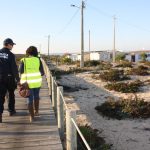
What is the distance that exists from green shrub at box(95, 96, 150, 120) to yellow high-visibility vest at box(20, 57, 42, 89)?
5.68 meters

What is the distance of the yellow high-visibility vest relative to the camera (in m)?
8.92

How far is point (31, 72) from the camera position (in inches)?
354

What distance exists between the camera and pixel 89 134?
989 centimetres

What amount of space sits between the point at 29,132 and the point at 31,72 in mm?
1474

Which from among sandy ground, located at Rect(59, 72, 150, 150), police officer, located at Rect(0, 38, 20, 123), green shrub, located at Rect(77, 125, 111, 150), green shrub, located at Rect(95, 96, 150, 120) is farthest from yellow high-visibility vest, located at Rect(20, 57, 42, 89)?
green shrub, located at Rect(95, 96, 150, 120)

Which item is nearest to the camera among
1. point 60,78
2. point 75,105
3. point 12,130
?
point 12,130

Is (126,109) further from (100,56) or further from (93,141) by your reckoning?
(100,56)

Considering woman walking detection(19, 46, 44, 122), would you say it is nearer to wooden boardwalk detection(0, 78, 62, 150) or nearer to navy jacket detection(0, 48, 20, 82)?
navy jacket detection(0, 48, 20, 82)

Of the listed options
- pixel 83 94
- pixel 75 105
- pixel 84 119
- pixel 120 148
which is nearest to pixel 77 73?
pixel 83 94

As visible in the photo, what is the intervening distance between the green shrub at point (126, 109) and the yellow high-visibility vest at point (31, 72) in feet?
18.6

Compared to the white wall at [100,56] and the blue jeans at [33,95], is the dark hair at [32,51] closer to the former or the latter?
the blue jeans at [33,95]

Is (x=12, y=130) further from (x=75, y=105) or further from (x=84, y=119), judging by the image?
(x=75, y=105)

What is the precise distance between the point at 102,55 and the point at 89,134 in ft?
293

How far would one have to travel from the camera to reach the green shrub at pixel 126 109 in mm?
14102
